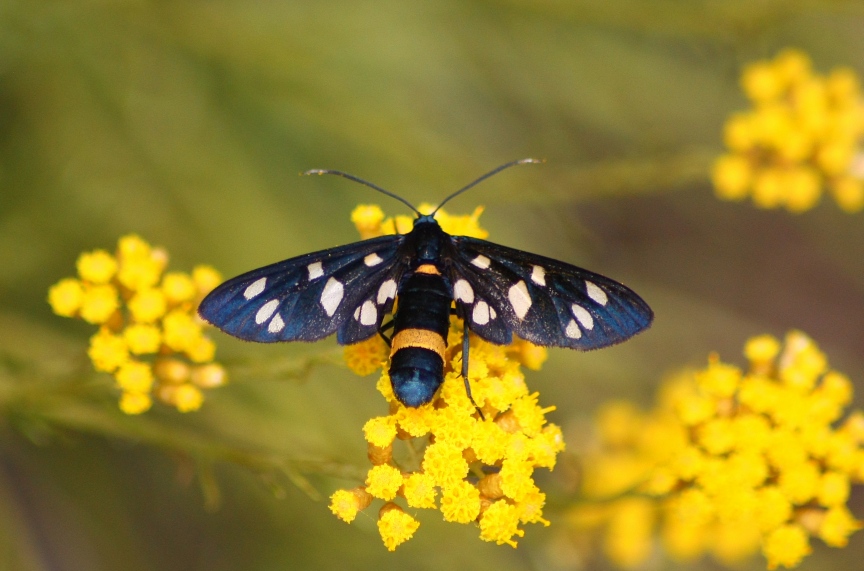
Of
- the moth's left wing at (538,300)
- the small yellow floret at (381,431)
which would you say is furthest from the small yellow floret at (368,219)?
the small yellow floret at (381,431)

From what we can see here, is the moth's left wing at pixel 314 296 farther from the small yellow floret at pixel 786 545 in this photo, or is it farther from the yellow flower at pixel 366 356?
the small yellow floret at pixel 786 545

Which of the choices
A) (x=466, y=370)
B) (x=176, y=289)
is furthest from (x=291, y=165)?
(x=466, y=370)

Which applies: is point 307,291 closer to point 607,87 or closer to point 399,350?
point 399,350

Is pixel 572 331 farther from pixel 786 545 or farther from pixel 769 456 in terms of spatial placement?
pixel 786 545

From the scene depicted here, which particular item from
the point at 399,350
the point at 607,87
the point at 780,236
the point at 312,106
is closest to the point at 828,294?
the point at 780,236

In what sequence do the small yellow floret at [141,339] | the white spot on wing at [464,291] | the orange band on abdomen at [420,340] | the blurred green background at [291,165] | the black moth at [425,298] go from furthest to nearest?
the blurred green background at [291,165] < the small yellow floret at [141,339] < the white spot on wing at [464,291] < the black moth at [425,298] < the orange band on abdomen at [420,340]

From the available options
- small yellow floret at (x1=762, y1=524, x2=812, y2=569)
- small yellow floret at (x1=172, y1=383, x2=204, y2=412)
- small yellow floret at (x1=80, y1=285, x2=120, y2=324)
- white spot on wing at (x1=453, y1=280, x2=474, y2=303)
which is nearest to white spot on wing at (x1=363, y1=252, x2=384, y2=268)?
white spot on wing at (x1=453, y1=280, x2=474, y2=303)
